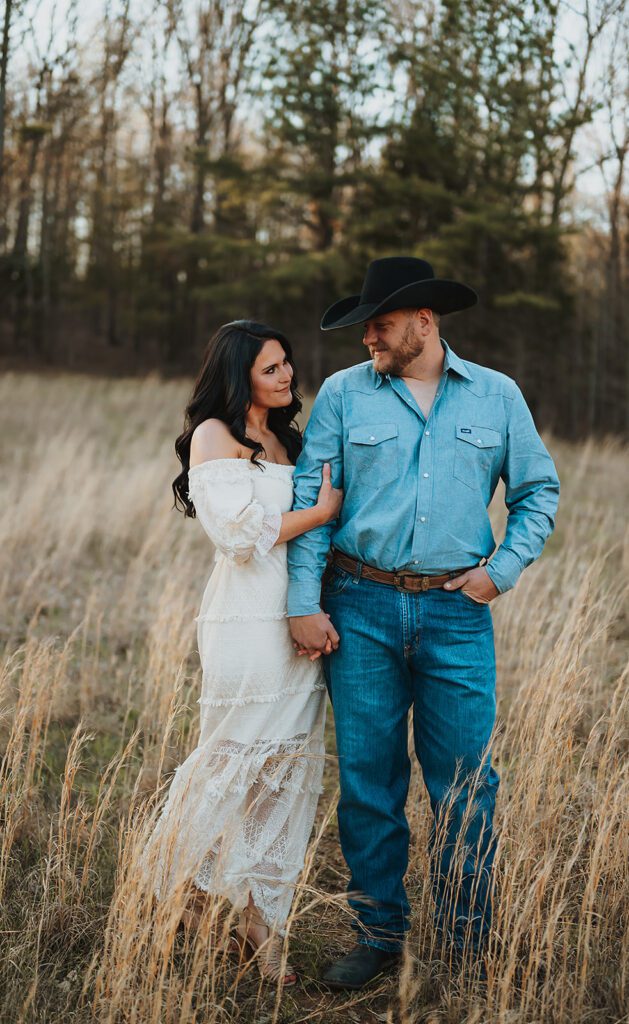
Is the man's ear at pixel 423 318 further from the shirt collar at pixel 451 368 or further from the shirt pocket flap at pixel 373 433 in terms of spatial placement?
the shirt pocket flap at pixel 373 433

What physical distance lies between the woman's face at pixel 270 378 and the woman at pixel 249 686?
0.05ft

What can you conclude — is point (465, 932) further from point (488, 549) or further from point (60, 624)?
point (60, 624)

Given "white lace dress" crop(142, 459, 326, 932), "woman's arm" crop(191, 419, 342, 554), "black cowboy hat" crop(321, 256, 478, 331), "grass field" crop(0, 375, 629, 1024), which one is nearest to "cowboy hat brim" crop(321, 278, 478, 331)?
"black cowboy hat" crop(321, 256, 478, 331)

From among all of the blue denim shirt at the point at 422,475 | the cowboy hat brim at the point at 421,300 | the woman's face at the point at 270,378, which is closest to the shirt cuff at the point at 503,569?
the blue denim shirt at the point at 422,475

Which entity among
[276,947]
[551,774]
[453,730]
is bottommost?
[276,947]

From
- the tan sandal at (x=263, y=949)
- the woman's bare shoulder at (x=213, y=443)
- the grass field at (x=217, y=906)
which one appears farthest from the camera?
the woman's bare shoulder at (x=213, y=443)

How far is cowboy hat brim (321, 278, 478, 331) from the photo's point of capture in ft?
9.12

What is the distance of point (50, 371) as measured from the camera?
A: 81.2 feet

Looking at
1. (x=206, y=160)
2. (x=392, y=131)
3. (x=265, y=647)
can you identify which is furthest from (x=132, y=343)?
(x=265, y=647)

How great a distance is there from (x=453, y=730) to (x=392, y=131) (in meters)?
17.6

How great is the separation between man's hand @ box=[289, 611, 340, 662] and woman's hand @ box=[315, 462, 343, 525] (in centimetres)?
33

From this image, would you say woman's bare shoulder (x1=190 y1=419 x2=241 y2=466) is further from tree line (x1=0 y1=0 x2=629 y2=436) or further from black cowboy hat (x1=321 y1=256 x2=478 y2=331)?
tree line (x1=0 y1=0 x2=629 y2=436)

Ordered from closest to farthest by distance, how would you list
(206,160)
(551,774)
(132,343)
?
(551,774) < (206,160) < (132,343)

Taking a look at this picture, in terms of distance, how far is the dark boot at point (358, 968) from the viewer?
2734 mm
